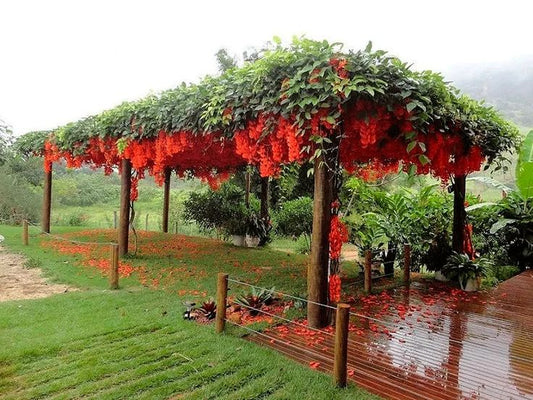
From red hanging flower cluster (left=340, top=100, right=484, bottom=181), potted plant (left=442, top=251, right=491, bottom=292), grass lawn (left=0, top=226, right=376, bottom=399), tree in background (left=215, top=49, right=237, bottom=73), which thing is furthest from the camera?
tree in background (left=215, top=49, right=237, bottom=73)

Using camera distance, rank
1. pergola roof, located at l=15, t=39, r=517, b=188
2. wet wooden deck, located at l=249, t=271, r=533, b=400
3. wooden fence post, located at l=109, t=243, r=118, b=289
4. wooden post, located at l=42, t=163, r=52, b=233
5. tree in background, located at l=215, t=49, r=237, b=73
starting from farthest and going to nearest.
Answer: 1. tree in background, located at l=215, t=49, r=237, b=73
2. wooden post, located at l=42, t=163, r=52, b=233
3. wooden fence post, located at l=109, t=243, r=118, b=289
4. pergola roof, located at l=15, t=39, r=517, b=188
5. wet wooden deck, located at l=249, t=271, r=533, b=400

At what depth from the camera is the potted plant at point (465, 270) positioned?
7121mm

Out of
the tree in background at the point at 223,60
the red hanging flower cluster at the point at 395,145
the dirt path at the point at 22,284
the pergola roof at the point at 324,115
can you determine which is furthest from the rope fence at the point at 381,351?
the tree in background at the point at 223,60

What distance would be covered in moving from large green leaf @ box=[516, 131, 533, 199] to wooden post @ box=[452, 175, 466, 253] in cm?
145

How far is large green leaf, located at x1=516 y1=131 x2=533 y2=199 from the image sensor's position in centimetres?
775

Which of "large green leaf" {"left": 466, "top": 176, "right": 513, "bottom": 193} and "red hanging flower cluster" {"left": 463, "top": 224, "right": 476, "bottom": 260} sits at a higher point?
"large green leaf" {"left": 466, "top": 176, "right": 513, "bottom": 193}

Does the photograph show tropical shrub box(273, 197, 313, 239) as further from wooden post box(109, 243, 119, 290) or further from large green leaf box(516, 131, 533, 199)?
wooden post box(109, 243, 119, 290)

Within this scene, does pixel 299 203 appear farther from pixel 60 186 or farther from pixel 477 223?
pixel 60 186

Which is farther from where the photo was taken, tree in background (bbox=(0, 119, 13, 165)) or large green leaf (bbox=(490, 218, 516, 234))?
tree in background (bbox=(0, 119, 13, 165))

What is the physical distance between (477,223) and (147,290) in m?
7.88

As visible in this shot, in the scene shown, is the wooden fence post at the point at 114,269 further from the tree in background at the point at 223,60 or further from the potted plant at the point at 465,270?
the tree in background at the point at 223,60

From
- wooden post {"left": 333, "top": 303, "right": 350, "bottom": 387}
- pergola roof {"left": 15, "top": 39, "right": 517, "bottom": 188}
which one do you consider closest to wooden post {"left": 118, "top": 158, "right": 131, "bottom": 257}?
pergola roof {"left": 15, "top": 39, "right": 517, "bottom": 188}

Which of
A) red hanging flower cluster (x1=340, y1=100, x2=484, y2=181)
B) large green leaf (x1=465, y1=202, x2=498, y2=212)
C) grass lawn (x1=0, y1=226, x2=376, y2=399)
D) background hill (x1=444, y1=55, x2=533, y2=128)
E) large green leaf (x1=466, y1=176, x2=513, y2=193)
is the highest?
background hill (x1=444, y1=55, x2=533, y2=128)

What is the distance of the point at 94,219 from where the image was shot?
20328 mm
